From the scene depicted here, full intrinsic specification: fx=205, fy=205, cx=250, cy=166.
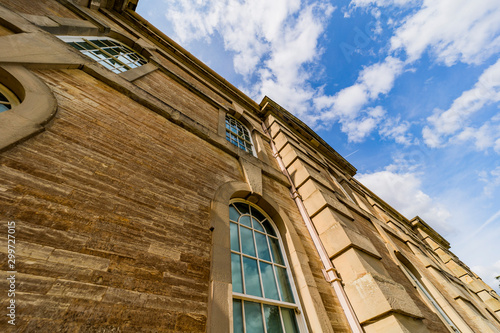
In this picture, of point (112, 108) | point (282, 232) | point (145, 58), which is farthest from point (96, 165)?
point (145, 58)

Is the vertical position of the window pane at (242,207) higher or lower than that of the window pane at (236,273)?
higher

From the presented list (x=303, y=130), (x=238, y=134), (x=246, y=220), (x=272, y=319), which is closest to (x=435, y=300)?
(x=272, y=319)

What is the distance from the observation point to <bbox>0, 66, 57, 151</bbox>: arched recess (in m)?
1.99

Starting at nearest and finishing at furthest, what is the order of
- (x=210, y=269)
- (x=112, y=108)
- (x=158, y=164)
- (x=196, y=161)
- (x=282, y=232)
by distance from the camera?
1. (x=210, y=269)
2. (x=158, y=164)
3. (x=112, y=108)
4. (x=196, y=161)
5. (x=282, y=232)

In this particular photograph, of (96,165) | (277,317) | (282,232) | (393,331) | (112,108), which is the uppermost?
(112,108)

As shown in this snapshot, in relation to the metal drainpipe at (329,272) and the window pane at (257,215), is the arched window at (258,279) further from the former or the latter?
the metal drainpipe at (329,272)

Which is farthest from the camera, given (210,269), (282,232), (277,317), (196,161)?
(282,232)

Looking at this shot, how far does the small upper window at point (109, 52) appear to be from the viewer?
4934 millimetres

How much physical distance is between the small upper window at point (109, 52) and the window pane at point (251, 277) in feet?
17.2

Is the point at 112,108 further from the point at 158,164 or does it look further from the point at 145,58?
the point at 145,58

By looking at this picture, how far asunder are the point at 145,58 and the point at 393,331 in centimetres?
889

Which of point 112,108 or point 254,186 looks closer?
point 112,108

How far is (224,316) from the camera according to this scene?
6.90 ft

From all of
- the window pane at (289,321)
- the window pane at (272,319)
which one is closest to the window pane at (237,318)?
the window pane at (272,319)
